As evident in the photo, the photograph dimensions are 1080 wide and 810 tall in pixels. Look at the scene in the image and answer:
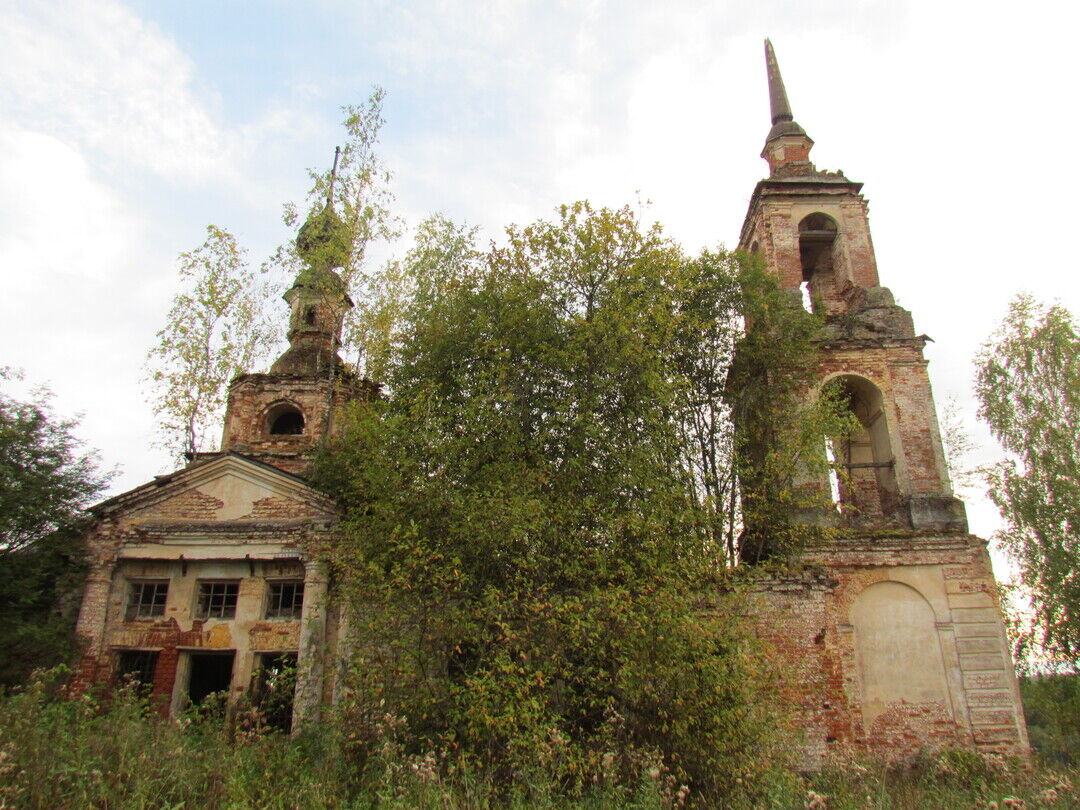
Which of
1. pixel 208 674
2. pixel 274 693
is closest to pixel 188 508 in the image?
pixel 208 674

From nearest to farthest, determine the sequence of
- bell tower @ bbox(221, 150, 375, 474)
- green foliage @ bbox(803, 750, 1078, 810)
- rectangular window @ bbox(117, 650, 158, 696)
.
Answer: green foliage @ bbox(803, 750, 1078, 810) → rectangular window @ bbox(117, 650, 158, 696) → bell tower @ bbox(221, 150, 375, 474)

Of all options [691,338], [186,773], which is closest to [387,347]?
[691,338]

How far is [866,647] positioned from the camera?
12.7 m

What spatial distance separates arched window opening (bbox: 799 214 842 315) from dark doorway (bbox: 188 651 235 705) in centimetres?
1499

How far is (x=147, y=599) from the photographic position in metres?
14.2

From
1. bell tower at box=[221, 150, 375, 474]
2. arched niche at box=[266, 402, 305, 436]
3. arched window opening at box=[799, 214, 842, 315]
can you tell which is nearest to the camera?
arched window opening at box=[799, 214, 842, 315]

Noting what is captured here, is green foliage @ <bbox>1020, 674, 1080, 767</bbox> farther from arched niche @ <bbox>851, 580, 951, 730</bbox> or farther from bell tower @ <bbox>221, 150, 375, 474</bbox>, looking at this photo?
bell tower @ <bbox>221, 150, 375, 474</bbox>

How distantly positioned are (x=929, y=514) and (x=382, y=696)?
1053 centimetres

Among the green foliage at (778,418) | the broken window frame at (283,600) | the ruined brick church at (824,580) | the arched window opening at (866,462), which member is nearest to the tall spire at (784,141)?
the ruined brick church at (824,580)

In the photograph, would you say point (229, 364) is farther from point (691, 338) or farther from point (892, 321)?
point (892, 321)

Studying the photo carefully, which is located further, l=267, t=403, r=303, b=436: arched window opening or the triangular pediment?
l=267, t=403, r=303, b=436: arched window opening

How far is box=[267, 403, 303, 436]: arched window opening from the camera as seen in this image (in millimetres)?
18344

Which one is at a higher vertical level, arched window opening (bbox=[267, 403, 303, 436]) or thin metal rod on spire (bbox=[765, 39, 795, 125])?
thin metal rod on spire (bbox=[765, 39, 795, 125])

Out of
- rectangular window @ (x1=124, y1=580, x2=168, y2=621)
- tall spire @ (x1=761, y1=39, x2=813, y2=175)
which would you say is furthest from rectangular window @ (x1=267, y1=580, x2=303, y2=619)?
tall spire @ (x1=761, y1=39, x2=813, y2=175)
